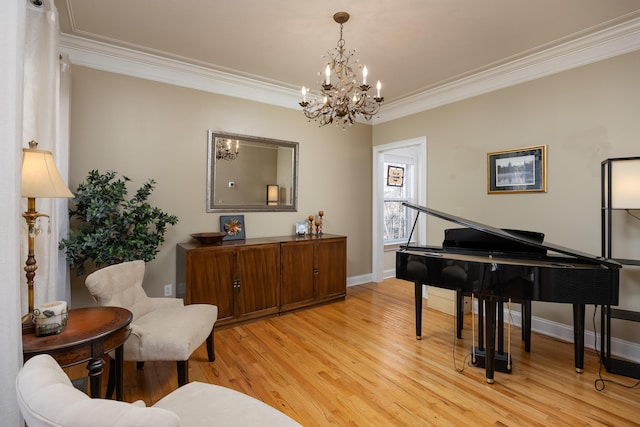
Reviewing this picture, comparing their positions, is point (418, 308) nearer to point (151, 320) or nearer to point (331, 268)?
point (331, 268)

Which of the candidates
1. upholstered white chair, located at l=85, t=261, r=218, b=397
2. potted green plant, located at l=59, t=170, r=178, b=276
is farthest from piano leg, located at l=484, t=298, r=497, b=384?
potted green plant, located at l=59, t=170, r=178, b=276

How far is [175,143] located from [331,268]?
246cm

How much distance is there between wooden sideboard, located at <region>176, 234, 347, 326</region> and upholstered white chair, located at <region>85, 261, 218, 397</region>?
2.09 feet

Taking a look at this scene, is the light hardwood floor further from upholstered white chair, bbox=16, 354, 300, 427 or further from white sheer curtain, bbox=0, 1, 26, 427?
upholstered white chair, bbox=16, 354, 300, 427

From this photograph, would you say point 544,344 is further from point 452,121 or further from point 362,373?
point 452,121

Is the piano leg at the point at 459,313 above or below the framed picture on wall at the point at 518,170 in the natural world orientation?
below

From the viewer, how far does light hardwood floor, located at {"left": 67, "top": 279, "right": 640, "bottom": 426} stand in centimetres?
198

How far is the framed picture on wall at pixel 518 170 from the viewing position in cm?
327

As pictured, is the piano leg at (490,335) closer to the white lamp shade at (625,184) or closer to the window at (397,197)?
the white lamp shade at (625,184)

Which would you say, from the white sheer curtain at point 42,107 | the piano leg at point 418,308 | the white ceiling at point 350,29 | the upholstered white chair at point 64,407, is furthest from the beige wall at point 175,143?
the upholstered white chair at point 64,407

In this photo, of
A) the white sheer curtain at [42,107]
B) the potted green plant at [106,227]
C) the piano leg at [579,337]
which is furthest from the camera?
the potted green plant at [106,227]

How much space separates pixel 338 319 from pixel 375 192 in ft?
7.67

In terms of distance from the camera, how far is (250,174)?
4008mm

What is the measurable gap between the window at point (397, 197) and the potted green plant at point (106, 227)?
13.2ft
